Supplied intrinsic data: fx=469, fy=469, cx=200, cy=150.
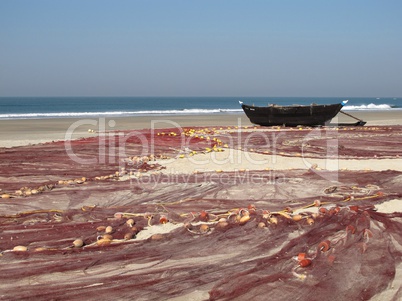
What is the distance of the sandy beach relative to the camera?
3.25 metres

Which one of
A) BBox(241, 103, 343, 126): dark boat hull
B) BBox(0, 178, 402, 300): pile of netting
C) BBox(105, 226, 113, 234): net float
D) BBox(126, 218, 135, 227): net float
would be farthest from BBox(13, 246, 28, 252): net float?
BBox(241, 103, 343, 126): dark boat hull

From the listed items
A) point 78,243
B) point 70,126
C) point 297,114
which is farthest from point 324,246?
point 70,126

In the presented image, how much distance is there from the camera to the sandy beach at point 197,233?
325cm

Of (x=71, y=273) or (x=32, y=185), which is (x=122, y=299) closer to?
(x=71, y=273)

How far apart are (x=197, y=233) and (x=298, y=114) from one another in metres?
16.8

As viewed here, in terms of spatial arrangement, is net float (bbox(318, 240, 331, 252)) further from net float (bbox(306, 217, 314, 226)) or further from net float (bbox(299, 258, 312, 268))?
net float (bbox(306, 217, 314, 226))

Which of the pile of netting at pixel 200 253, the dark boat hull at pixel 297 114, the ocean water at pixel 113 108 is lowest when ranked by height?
the pile of netting at pixel 200 253

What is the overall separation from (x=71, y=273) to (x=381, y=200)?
3.99 metres

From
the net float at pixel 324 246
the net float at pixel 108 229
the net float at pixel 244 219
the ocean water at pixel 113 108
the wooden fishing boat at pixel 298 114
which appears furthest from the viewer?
the ocean water at pixel 113 108

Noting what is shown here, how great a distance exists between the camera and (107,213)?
516cm

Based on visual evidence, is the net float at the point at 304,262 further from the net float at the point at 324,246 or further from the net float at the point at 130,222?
the net float at the point at 130,222

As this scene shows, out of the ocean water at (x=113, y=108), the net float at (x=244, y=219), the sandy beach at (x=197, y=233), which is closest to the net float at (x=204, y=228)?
the sandy beach at (x=197, y=233)

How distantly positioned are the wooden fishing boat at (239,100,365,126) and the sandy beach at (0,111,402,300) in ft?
41.9

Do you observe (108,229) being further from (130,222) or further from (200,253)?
(200,253)
